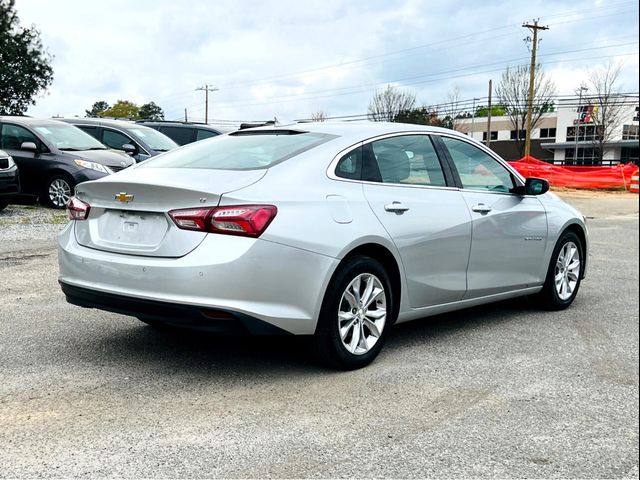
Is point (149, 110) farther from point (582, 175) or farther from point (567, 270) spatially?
point (567, 270)

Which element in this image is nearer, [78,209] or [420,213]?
[78,209]

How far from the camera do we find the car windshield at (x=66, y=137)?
44.4ft

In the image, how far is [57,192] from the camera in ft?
43.5

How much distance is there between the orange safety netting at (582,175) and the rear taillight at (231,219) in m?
30.7

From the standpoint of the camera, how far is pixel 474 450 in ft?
11.0


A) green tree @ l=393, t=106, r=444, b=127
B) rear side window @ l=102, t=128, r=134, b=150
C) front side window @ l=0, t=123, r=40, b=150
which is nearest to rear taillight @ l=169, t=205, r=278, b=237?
front side window @ l=0, t=123, r=40, b=150

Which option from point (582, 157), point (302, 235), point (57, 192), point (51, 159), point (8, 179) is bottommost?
point (57, 192)

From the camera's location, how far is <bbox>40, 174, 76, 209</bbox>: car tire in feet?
43.1

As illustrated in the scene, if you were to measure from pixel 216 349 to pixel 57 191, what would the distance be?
937 centimetres

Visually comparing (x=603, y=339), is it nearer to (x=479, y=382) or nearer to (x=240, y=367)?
(x=479, y=382)

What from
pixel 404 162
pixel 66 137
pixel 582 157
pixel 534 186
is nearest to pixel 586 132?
pixel 582 157

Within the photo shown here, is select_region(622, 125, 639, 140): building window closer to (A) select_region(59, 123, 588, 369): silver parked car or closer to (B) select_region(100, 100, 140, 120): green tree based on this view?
(B) select_region(100, 100, 140, 120): green tree

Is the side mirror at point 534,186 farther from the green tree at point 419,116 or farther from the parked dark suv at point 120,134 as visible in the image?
the green tree at point 419,116

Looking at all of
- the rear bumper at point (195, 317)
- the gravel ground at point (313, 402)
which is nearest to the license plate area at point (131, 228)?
the rear bumper at point (195, 317)
